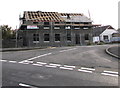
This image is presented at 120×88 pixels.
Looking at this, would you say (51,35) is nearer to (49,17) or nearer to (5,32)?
(49,17)

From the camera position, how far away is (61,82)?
5770 millimetres

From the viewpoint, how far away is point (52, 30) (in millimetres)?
31406

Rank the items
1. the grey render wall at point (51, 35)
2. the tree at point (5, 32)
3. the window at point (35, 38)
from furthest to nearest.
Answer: the tree at point (5, 32) → the window at point (35, 38) → the grey render wall at point (51, 35)

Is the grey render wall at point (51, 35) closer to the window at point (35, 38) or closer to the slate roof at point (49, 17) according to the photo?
the window at point (35, 38)

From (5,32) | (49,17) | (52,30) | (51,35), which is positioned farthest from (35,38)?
(5,32)

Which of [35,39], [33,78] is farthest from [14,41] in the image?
[33,78]

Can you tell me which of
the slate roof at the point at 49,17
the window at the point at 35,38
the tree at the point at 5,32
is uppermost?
the slate roof at the point at 49,17

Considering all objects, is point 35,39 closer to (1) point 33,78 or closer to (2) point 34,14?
(2) point 34,14

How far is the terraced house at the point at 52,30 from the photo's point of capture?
30.4 meters

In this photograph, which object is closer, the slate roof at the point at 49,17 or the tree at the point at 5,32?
the slate roof at the point at 49,17

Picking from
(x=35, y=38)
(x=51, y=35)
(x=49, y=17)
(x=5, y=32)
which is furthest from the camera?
(x=5, y=32)

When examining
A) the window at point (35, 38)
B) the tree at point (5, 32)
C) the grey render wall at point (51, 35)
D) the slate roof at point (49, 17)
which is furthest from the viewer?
the tree at point (5, 32)

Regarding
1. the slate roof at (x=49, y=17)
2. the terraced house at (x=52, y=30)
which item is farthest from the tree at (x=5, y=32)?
the slate roof at (x=49, y=17)

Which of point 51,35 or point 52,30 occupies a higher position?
point 52,30
